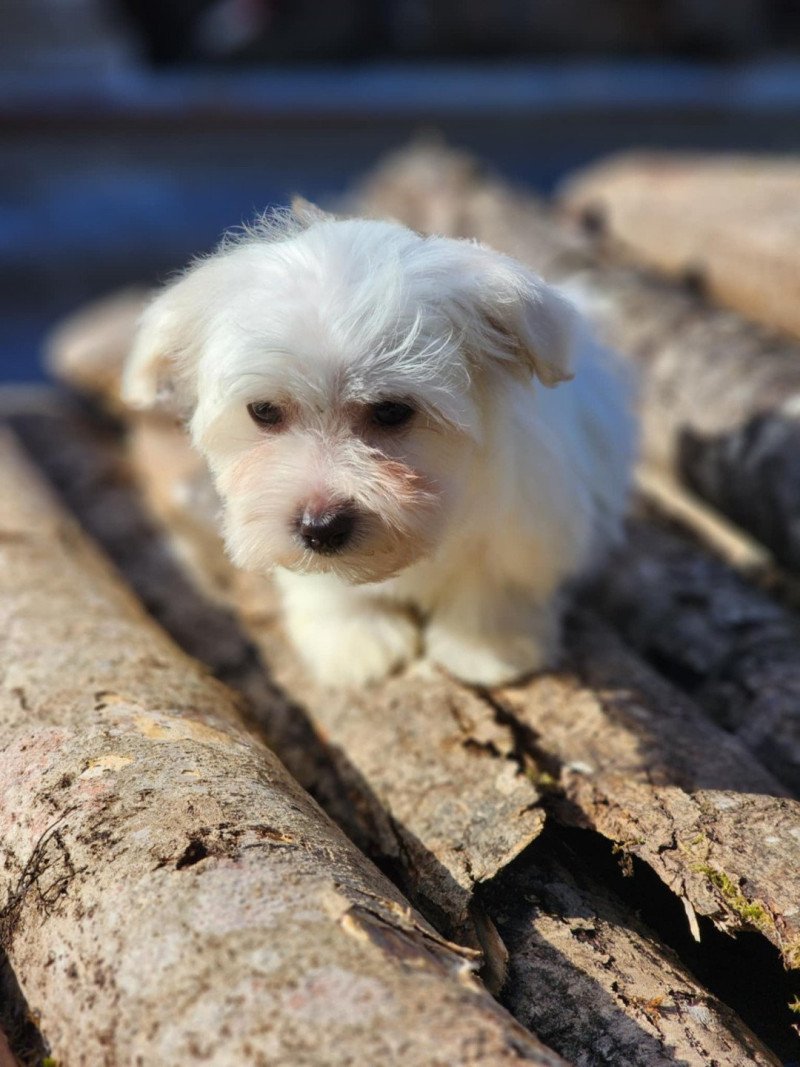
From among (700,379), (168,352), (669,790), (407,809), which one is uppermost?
(168,352)

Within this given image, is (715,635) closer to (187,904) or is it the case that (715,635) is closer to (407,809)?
(407,809)

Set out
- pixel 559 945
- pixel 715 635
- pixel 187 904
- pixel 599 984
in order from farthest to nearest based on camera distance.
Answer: pixel 715 635
pixel 559 945
pixel 599 984
pixel 187 904

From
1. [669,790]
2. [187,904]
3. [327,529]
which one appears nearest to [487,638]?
[669,790]

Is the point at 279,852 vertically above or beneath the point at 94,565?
above

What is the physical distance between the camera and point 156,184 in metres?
13.3

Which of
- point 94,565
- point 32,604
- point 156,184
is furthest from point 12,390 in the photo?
point 156,184

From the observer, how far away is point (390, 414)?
270 cm

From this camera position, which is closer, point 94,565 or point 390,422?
point 390,422

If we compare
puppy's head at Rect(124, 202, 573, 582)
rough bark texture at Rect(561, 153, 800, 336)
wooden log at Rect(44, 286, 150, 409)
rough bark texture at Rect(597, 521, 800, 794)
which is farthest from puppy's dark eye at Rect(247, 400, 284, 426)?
rough bark texture at Rect(561, 153, 800, 336)

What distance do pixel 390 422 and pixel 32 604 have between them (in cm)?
135

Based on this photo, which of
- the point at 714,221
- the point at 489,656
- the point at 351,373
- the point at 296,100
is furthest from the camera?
the point at 296,100

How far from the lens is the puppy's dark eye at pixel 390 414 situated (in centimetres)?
267

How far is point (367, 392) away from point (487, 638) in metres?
1.08

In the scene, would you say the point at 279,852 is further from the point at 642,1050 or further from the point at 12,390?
the point at 12,390
